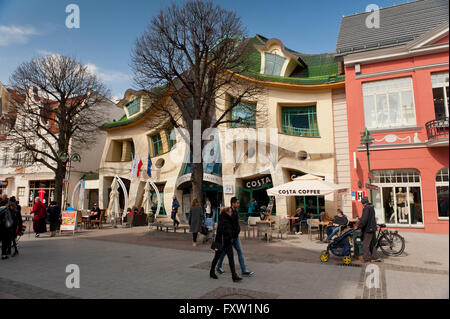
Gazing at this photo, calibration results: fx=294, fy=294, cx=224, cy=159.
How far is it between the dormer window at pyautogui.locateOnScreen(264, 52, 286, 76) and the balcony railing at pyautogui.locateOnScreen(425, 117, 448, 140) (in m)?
18.1

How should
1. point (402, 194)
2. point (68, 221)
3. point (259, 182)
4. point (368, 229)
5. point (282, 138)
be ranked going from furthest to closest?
point (259, 182) < point (282, 138) < point (68, 221) < point (368, 229) < point (402, 194)

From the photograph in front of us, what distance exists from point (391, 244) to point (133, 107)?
26984 mm

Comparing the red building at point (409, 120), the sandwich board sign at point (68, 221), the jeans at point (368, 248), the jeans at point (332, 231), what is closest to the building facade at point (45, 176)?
the sandwich board sign at point (68, 221)

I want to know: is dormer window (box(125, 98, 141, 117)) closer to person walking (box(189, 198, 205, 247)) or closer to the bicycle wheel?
person walking (box(189, 198, 205, 247))

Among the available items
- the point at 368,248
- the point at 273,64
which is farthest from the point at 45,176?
the point at 368,248

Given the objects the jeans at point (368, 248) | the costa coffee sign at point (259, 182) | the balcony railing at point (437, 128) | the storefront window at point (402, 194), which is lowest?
the jeans at point (368, 248)

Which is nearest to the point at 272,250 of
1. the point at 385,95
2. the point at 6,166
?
the point at 385,95

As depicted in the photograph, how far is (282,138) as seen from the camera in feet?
61.9

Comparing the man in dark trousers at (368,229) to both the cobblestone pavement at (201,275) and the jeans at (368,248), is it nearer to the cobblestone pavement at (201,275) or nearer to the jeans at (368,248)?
the jeans at (368,248)

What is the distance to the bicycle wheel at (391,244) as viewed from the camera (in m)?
8.18

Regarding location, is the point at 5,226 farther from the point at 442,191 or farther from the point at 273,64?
the point at 273,64

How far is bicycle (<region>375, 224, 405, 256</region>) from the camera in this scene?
26.9 ft

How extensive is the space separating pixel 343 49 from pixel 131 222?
56.1ft

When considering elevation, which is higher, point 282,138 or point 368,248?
point 282,138
